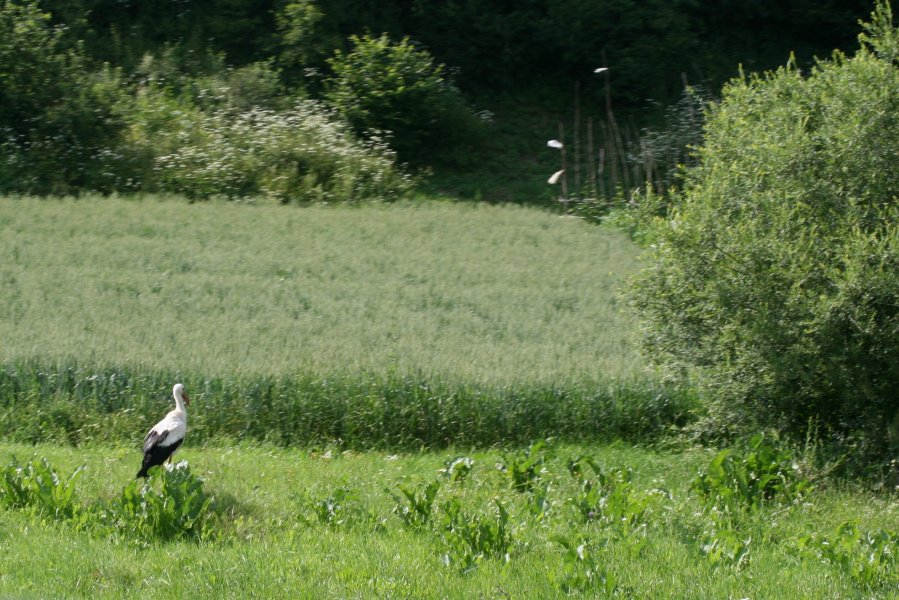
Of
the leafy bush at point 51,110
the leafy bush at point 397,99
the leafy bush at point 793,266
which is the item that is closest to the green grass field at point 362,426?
the leafy bush at point 793,266

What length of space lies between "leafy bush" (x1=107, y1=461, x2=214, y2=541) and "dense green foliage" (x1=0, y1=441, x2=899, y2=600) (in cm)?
1

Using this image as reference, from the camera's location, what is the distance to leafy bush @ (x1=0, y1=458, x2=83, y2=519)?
8398mm

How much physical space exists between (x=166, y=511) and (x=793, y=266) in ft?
21.1

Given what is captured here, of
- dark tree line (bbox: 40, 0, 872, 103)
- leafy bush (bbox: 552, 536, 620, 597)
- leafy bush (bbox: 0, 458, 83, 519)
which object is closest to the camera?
leafy bush (bbox: 552, 536, 620, 597)

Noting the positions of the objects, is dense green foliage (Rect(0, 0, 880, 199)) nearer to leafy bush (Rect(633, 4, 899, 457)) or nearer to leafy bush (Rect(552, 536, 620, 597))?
leafy bush (Rect(633, 4, 899, 457))

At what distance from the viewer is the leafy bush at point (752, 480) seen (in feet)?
30.5

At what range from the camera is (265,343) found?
1378cm

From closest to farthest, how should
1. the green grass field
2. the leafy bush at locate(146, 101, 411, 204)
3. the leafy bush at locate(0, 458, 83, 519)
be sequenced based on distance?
the green grass field
the leafy bush at locate(0, 458, 83, 519)
the leafy bush at locate(146, 101, 411, 204)

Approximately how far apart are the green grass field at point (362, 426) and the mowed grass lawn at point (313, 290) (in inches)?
2.5

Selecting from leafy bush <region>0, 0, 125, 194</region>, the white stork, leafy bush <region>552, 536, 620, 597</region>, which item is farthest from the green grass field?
leafy bush <region>0, 0, 125, 194</region>

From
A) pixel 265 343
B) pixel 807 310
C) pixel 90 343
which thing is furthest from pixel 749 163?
pixel 90 343

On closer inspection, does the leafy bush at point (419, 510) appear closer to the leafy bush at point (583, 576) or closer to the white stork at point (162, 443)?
the leafy bush at point (583, 576)

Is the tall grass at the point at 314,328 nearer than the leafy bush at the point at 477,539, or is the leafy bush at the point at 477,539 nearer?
the leafy bush at the point at 477,539

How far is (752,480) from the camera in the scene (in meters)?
9.54
